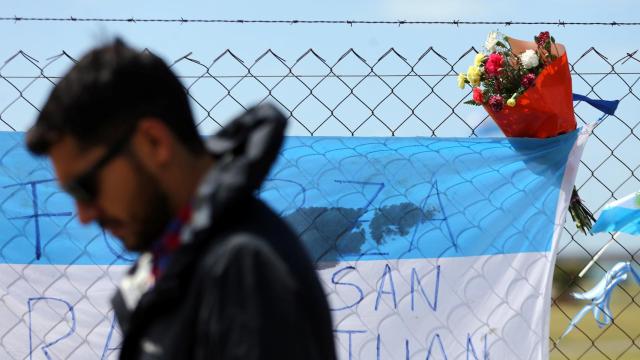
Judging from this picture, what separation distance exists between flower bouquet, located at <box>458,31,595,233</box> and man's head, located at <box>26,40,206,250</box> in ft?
6.53

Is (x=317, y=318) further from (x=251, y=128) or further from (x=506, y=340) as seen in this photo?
(x=506, y=340)

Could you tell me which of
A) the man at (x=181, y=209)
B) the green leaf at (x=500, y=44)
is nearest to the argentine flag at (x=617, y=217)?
the green leaf at (x=500, y=44)

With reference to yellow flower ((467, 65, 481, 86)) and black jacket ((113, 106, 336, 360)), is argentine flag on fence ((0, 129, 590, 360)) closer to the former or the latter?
yellow flower ((467, 65, 481, 86))

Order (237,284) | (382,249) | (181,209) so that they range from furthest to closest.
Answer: (382,249) < (181,209) < (237,284)

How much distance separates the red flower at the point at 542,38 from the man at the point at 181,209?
6.64 ft

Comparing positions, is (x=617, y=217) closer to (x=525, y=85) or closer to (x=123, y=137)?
(x=525, y=85)

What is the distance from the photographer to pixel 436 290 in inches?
115

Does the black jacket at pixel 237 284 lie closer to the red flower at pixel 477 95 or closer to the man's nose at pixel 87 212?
the man's nose at pixel 87 212

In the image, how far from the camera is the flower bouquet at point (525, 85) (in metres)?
3.15

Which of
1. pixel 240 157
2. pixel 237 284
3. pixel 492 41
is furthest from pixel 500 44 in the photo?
pixel 237 284

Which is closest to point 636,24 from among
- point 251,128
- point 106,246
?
point 106,246

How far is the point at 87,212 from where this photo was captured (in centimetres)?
133

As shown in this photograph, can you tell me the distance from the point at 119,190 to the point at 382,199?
1.74 metres

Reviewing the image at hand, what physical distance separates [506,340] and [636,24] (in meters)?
1.20
